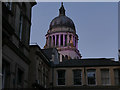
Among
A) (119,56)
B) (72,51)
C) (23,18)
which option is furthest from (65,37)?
(23,18)

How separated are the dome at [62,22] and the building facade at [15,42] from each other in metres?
52.1

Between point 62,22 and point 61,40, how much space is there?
6071mm

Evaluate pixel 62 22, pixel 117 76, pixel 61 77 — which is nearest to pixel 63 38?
pixel 62 22

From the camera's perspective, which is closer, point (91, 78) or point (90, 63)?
point (91, 78)

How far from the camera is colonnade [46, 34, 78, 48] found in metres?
72.4

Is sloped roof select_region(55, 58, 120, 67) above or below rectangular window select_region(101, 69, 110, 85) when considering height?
above

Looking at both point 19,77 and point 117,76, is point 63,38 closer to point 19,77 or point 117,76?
point 117,76

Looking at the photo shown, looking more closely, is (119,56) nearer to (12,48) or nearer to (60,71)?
(60,71)

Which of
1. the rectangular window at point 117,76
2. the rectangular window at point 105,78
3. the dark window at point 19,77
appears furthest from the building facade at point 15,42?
the rectangular window at point 117,76

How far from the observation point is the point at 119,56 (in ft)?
132

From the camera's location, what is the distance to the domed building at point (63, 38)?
71.8m

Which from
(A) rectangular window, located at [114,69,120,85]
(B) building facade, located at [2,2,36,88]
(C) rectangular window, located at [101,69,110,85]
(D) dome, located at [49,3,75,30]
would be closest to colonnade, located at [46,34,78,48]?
(D) dome, located at [49,3,75,30]

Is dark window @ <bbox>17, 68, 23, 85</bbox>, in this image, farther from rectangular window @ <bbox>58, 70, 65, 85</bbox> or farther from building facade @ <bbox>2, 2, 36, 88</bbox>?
rectangular window @ <bbox>58, 70, 65, 85</bbox>

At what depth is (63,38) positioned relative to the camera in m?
72.8
